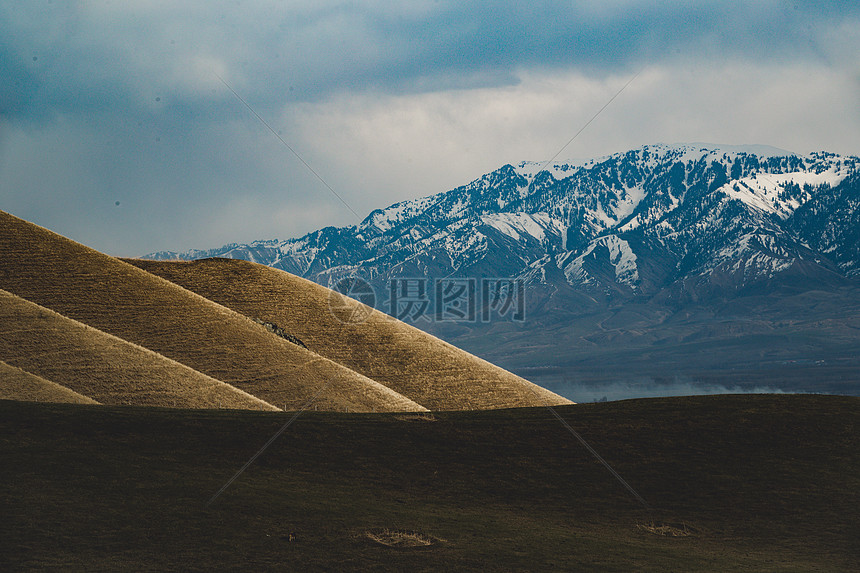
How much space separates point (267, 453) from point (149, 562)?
1428cm

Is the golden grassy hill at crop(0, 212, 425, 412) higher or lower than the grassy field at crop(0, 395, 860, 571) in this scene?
higher

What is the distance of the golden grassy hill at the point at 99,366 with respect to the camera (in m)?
70.3

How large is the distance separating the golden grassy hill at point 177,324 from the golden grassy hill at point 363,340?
293 inches

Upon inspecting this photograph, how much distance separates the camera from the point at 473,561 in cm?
2559

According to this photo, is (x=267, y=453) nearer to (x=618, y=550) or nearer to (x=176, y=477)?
(x=176, y=477)

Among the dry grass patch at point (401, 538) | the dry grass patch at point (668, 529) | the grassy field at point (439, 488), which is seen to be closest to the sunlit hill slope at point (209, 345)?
the grassy field at point (439, 488)

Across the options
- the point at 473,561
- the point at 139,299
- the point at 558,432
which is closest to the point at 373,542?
the point at 473,561

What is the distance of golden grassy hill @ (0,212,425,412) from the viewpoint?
8869 cm

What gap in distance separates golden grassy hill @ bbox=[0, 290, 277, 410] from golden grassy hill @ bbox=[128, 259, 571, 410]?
28.6 meters

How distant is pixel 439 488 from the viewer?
35281 millimetres

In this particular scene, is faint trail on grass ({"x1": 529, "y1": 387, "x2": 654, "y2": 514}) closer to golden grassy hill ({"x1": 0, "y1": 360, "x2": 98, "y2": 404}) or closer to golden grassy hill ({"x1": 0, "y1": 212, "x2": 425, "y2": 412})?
golden grassy hill ({"x1": 0, "y1": 360, "x2": 98, "y2": 404})

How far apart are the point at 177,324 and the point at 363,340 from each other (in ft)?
89.8

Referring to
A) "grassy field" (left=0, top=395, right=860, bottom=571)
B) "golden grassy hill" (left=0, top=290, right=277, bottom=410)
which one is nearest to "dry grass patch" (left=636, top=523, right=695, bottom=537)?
"grassy field" (left=0, top=395, right=860, bottom=571)

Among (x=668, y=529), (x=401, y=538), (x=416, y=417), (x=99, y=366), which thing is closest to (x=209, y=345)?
(x=99, y=366)
